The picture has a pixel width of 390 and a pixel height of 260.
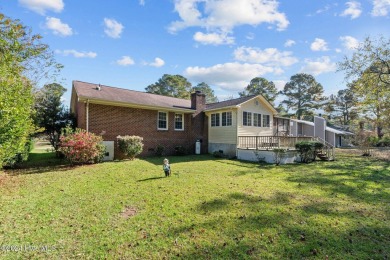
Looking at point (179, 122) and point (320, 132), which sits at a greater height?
point (179, 122)

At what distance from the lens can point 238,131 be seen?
15000 mm

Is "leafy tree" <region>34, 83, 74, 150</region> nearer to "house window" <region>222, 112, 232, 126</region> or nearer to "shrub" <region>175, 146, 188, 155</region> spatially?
"shrub" <region>175, 146, 188, 155</region>

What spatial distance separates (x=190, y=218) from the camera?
4484 mm

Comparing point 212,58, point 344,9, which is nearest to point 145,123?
point 212,58

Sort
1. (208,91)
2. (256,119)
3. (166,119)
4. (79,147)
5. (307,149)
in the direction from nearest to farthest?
(79,147), (307,149), (166,119), (256,119), (208,91)

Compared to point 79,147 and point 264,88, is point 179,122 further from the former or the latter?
point 264,88

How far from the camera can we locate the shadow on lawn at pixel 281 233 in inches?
131

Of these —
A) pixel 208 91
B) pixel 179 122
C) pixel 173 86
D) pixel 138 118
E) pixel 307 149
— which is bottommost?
Result: pixel 307 149

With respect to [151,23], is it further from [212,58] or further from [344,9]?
[344,9]

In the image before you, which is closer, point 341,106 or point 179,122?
point 179,122

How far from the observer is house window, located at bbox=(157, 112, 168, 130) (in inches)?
583

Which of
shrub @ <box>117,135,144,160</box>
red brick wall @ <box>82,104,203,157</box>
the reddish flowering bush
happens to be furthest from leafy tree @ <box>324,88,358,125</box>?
the reddish flowering bush

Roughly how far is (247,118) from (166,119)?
6.45 m

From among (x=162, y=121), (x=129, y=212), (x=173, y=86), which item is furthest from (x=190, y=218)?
(x=173, y=86)
